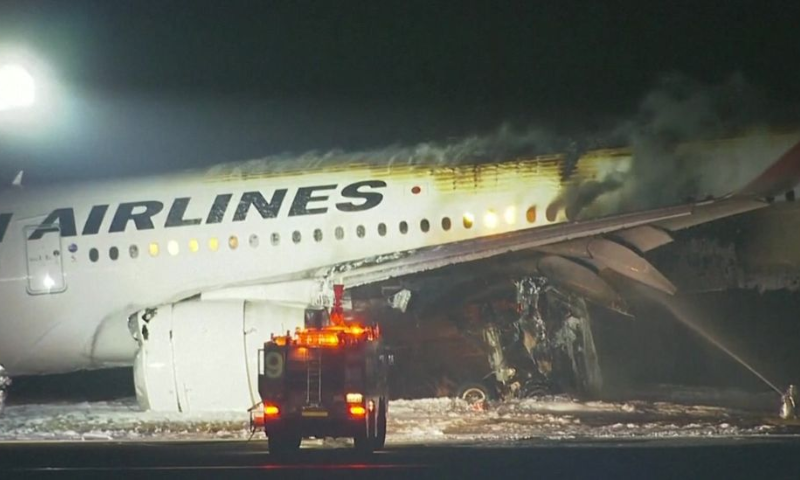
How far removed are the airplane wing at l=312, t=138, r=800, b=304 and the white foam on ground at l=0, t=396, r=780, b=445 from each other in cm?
168

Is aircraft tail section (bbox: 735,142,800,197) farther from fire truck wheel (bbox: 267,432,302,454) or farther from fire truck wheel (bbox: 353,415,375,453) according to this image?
fire truck wheel (bbox: 267,432,302,454)

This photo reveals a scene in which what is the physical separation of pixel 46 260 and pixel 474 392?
6.38 meters

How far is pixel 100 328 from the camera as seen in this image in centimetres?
1927

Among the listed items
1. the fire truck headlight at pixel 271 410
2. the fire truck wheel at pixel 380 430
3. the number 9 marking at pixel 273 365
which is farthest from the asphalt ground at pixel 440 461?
the number 9 marking at pixel 273 365

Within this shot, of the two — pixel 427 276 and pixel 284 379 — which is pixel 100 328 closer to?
pixel 427 276

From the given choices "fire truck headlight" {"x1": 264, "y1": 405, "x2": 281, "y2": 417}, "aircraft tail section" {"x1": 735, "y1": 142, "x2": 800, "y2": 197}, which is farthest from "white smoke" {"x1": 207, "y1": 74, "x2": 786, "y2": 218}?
"fire truck headlight" {"x1": 264, "y1": 405, "x2": 281, "y2": 417}

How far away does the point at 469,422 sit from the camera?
17.5 meters

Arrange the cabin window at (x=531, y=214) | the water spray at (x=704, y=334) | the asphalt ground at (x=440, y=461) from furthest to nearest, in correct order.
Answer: the water spray at (x=704, y=334) < the cabin window at (x=531, y=214) < the asphalt ground at (x=440, y=461)

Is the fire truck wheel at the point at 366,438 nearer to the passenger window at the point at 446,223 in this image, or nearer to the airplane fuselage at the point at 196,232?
the airplane fuselage at the point at 196,232

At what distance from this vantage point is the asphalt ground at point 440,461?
39.1ft

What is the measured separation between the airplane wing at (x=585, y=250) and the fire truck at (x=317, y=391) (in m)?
3.38

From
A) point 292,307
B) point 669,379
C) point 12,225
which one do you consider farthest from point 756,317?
point 12,225

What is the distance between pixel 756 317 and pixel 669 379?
1605mm

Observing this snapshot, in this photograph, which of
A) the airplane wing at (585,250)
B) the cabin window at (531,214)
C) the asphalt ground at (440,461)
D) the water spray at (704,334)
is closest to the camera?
the asphalt ground at (440,461)
